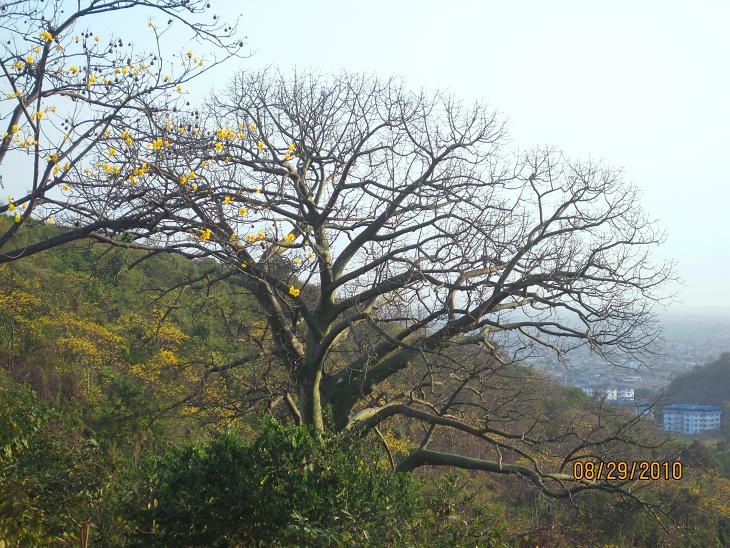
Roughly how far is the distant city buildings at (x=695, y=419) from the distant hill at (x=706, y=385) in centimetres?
160

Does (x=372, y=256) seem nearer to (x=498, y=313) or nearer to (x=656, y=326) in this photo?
(x=498, y=313)

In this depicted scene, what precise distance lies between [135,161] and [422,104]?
18.3ft

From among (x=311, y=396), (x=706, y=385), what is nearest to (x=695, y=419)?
(x=706, y=385)

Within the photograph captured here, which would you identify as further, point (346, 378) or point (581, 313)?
point (346, 378)

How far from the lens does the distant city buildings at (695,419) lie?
22781 mm

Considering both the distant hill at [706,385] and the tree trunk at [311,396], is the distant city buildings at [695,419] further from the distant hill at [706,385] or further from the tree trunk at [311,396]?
the tree trunk at [311,396]

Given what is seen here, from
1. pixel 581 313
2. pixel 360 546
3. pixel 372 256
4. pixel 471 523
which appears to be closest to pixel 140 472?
pixel 360 546

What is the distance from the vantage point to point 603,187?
9234mm
